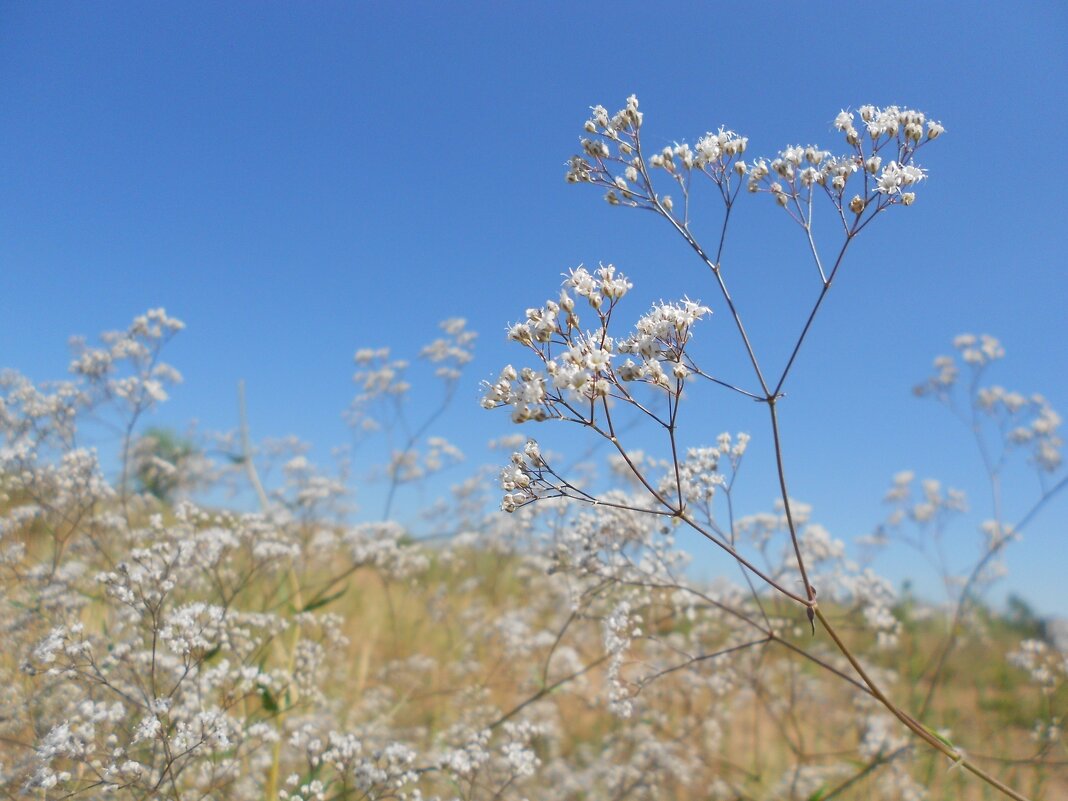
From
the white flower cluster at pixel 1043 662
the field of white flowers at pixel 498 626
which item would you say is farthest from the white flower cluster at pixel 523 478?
the white flower cluster at pixel 1043 662

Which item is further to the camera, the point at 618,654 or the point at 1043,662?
the point at 1043,662

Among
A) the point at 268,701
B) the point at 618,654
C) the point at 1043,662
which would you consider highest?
the point at 1043,662

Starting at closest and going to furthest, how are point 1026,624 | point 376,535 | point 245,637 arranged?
point 245,637, point 376,535, point 1026,624

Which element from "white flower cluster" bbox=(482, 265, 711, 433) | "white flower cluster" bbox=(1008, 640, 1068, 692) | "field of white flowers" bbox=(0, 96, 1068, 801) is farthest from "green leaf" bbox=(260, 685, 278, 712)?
"white flower cluster" bbox=(1008, 640, 1068, 692)

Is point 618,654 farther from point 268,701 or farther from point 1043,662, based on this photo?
point 1043,662

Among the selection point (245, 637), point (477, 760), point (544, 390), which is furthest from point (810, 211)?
point (245, 637)

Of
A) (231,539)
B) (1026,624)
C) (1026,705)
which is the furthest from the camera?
(1026,624)

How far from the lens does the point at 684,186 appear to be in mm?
2781

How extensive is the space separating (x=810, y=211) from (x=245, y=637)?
3889 mm

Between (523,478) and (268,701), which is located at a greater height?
(523,478)

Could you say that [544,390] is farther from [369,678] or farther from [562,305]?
[369,678]

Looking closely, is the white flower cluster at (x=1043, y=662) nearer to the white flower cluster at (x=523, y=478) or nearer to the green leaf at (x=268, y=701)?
the white flower cluster at (x=523, y=478)

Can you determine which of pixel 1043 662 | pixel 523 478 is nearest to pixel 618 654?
pixel 523 478

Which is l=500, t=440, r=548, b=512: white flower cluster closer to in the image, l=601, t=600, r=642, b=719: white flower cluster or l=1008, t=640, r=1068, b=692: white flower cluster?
l=601, t=600, r=642, b=719: white flower cluster
